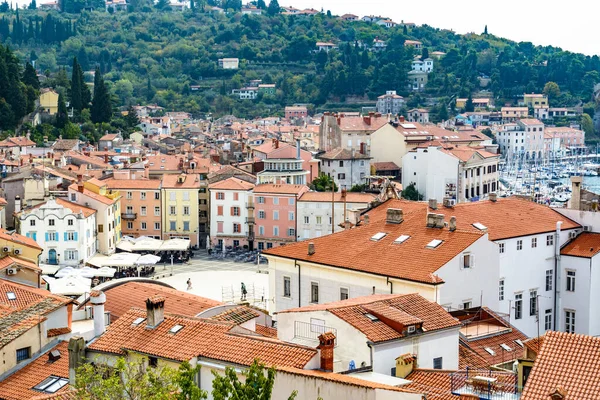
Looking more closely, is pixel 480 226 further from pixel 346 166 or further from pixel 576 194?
pixel 346 166

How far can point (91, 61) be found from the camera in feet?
652

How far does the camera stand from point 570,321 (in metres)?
35.2

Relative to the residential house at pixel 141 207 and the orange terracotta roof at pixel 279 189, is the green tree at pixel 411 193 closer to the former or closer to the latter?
the orange terracotta roof at pixel 279 189

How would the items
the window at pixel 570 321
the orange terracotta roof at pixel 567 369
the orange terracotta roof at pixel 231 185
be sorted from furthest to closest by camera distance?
the orange terracotta roof at pixel 231 185, the window at pixel 570 321, the orange terracotta roof at pixel 567 369

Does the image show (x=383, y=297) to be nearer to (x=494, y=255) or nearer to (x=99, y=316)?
(x=99, y=316)

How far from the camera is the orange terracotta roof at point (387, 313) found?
64.3ft

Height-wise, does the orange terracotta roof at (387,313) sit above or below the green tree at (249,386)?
below

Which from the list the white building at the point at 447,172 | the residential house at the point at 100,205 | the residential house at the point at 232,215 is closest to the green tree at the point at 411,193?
the white building at the point at 447,172

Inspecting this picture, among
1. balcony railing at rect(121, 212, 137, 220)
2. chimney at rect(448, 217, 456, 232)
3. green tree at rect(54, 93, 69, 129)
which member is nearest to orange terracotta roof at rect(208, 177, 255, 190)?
balcony railing at rect(121, 212, 137, 220)

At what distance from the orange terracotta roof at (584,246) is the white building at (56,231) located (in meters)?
32.6

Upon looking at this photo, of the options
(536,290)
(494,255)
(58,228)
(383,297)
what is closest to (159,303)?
(383,297)

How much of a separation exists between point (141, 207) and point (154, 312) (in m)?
53.2

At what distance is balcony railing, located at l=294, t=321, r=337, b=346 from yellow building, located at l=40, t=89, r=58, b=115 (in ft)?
287

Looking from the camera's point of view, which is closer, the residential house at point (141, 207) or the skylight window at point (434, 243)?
the skylight window at point (434, 243)
